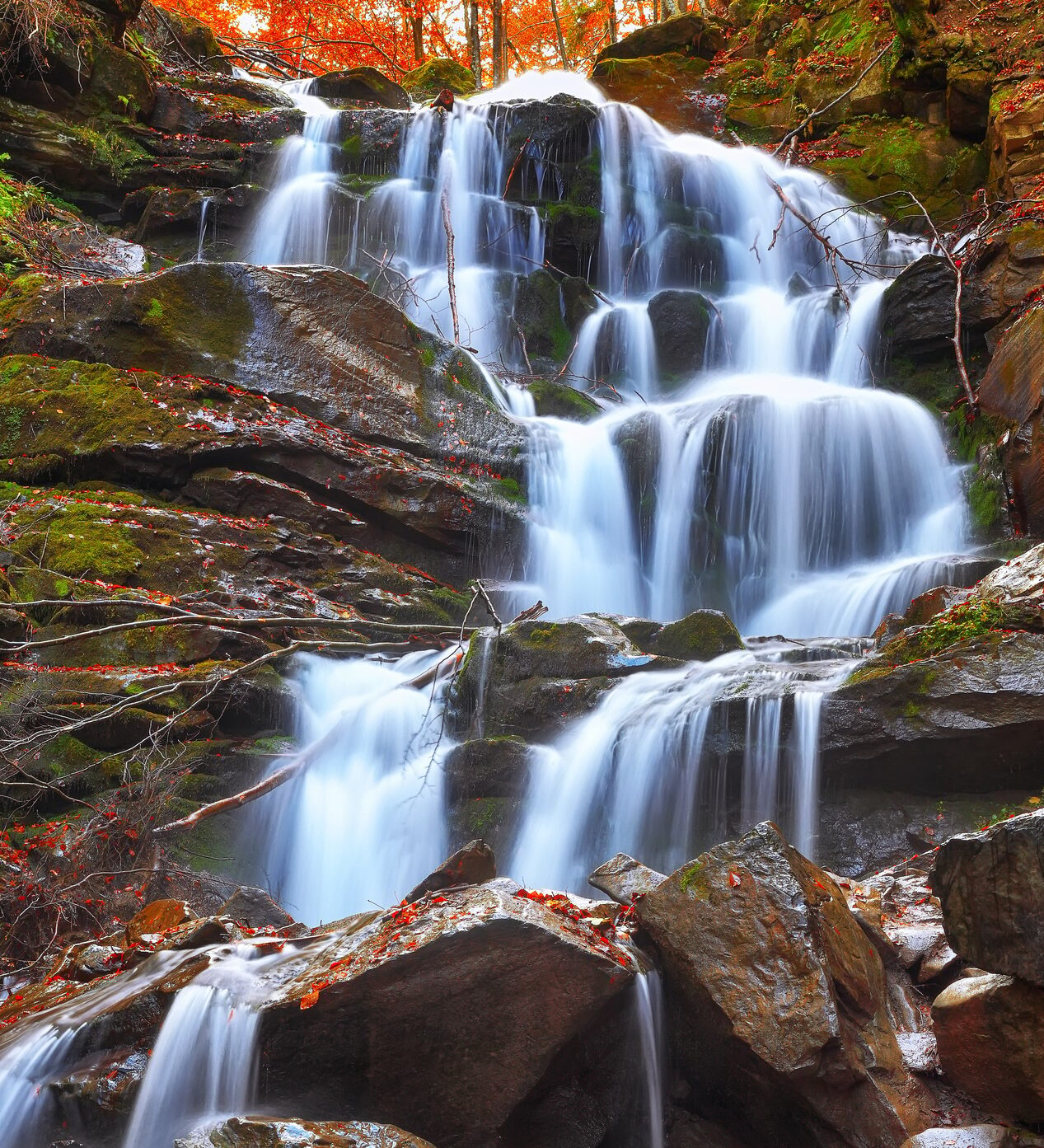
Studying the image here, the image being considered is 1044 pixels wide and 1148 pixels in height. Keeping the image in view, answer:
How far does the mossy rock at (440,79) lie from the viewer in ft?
71.3

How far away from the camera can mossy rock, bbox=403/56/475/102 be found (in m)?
21.7

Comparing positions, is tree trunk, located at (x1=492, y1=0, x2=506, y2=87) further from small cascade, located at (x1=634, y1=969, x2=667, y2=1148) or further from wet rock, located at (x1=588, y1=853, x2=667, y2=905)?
small cascade, located at (x1=634, y1=969, x2=667, y2=1148)

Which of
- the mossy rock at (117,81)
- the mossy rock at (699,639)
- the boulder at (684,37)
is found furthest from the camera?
the boulder at (684,37)

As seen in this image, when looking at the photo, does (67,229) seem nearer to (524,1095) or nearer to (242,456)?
(242,456)

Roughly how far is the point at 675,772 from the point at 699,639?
1444 millimetres

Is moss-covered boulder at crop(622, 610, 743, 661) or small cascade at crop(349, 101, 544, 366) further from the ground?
small cascade at crop(349, 101, 544, 366)

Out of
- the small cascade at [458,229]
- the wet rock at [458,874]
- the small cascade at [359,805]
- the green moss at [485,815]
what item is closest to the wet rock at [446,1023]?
the wet rock at [458,874]

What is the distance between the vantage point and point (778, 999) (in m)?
3.31

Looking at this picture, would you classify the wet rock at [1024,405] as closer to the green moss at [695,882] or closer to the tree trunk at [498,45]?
the green moss at [695,882]

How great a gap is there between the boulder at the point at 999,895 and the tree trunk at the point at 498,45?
25514 millimetres

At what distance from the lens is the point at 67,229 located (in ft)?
43.0

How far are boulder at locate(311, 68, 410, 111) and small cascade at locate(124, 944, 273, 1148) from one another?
18.2 m

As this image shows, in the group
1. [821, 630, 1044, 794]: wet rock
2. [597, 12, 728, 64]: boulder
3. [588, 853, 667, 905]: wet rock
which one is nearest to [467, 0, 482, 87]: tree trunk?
[597, 12, 728, 64]: boulder

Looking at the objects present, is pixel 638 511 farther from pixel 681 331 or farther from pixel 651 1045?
pixel 651 1045
